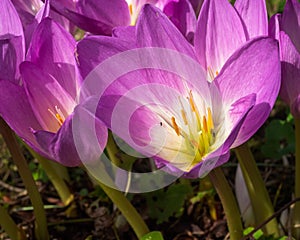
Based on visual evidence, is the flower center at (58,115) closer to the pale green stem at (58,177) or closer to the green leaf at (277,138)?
the pale green stem at (58,177)

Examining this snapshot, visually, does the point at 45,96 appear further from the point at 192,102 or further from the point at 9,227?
the point at 9,227

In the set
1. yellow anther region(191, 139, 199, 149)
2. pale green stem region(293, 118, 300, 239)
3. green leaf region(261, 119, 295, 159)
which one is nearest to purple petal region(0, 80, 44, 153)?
yellow anther region(191, 139, 199, 149)

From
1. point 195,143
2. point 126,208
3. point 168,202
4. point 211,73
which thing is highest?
point 211,73

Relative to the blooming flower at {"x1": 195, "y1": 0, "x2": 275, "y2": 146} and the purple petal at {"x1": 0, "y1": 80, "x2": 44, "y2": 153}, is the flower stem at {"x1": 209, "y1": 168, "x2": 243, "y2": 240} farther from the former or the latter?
the purple petal at {"x1": 0, "y1": 80, "x2": 44, "y2": 153}

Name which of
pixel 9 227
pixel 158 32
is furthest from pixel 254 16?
pixel 9 227

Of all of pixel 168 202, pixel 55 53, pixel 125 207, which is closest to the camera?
pixel 55 53

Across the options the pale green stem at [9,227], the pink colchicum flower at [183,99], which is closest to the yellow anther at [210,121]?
the pink colchicum flower at [183,99]
